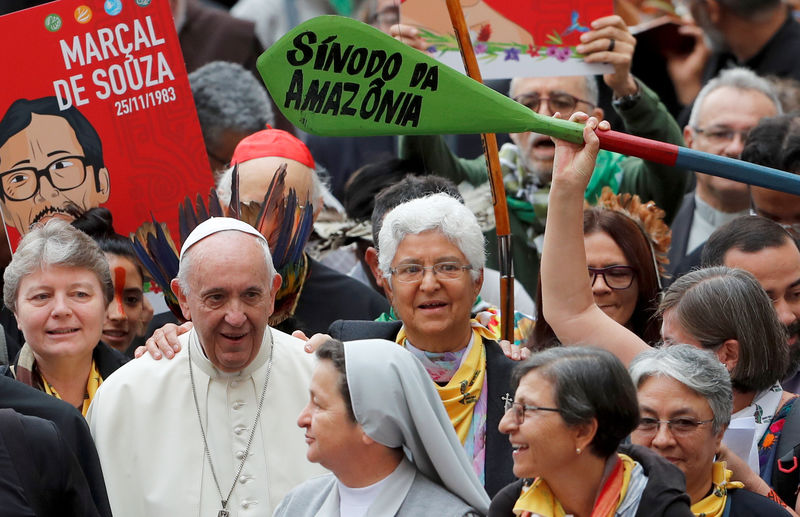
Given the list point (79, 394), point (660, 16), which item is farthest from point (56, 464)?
point (660, 16)

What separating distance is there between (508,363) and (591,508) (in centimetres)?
127

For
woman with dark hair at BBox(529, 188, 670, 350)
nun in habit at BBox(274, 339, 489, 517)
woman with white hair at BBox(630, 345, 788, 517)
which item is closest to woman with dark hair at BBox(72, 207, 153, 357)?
woman with dark hair at BBox(529, 188, 670, 350)

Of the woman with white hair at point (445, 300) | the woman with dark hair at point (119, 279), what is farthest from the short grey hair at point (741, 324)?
the woman with dark hair at point (119, 279)

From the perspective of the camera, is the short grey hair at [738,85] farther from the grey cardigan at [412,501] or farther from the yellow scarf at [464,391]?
the grey cardigan at [412,501]

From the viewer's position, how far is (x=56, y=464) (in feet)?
14.7

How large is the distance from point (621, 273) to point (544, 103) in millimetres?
1516

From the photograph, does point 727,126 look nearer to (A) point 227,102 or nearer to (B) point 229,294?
(A) point 227,102

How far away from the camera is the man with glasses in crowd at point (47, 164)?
6266 mm

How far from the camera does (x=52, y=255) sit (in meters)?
5.49

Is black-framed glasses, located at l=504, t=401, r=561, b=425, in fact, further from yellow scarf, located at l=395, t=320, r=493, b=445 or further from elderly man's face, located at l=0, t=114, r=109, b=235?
elderly man's face, located at l=0, t=114, r=109, b=235

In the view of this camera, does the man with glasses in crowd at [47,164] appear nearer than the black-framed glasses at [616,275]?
No

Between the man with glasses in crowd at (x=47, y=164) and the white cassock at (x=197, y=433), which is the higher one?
the man with glasses in crowd at (x=47, y=164)

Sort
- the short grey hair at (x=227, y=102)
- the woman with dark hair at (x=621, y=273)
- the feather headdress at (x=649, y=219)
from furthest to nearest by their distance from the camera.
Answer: the short grey hair at (x=227, y=102), the feather headdress at (x=649, y=219), the woman with dark hair at (x=621, y=273)

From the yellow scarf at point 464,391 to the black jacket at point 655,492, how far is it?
3.13 feet
